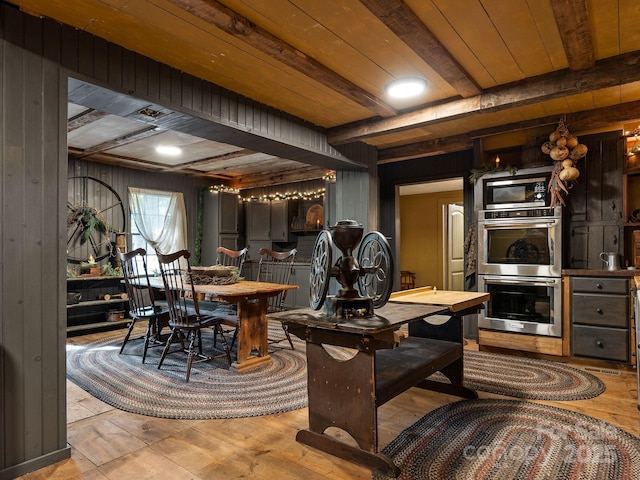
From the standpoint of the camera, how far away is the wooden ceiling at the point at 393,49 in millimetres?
2127

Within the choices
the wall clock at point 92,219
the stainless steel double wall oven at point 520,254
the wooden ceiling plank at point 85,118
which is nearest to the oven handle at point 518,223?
the stainless steel double wall oven at point 520,254

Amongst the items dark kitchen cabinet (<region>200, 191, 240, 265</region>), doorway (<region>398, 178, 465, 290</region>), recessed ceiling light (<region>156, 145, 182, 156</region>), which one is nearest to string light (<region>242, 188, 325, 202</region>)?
dark kitchen cabinet (<region>200, 191, 240, 265</region>)

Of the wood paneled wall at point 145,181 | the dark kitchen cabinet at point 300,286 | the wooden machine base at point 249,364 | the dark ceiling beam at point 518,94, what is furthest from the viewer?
the dark kitchen cabinet at point 300,286

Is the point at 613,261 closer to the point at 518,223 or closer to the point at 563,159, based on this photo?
the point at 518,223

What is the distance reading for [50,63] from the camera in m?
2.13

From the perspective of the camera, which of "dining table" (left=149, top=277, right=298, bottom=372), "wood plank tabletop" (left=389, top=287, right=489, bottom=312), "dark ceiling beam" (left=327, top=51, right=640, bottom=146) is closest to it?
"wood plank tabletop" (left=389, top=287, right=489, bottom=312)

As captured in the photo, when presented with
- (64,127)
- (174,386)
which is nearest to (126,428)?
(174,386)

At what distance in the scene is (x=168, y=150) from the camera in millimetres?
5414

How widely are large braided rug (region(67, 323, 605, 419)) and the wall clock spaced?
2.15 meters

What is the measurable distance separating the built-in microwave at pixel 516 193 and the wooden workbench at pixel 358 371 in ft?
6.32

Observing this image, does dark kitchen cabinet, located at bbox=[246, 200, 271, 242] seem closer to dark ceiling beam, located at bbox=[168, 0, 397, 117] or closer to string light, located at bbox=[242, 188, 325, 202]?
string light, located at bbox=[242, 188, 325, 202]

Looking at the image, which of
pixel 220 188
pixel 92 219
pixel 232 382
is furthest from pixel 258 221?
pixel 232 382

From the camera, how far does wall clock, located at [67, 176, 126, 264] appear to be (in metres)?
5.72

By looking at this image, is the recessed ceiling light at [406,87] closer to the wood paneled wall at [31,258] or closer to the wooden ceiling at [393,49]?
the wooden ceiling at [393,49]
